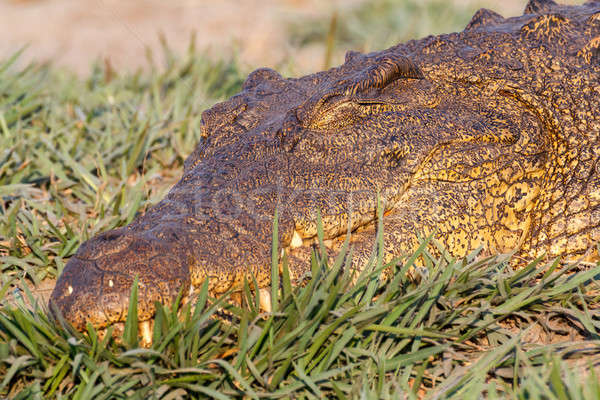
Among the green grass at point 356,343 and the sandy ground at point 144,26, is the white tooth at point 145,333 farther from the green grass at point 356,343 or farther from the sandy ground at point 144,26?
the sandy ground at point 144,26

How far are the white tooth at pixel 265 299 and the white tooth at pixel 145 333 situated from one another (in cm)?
35

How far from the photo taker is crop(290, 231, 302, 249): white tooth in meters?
2.18

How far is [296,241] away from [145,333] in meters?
0.57

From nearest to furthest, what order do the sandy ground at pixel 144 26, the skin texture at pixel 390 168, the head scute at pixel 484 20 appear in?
the skin texture at pixel 390 168
the head scute at pixel 484 20
the sandy ground at pixel 144 26

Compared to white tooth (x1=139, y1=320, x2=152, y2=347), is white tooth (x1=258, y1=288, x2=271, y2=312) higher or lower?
higher

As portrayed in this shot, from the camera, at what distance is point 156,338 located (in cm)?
187

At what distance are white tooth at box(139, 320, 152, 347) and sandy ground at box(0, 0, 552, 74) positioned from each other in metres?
4.11

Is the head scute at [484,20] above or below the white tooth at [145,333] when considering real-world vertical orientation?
above

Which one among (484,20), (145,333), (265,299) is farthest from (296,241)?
(484,20)

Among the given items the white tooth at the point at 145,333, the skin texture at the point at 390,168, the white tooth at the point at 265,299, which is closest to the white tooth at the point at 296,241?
the skin texture at the point at 390,168

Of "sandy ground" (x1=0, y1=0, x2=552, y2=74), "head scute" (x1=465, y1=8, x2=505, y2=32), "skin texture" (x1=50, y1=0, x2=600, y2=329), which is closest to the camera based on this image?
"skin texture" (x1=50, y1=0, x2=600, y2=329)

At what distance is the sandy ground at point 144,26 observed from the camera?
6864mm

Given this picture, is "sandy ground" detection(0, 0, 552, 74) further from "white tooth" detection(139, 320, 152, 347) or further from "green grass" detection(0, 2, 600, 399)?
"white tooth" detection(139, 320, 152, 347)

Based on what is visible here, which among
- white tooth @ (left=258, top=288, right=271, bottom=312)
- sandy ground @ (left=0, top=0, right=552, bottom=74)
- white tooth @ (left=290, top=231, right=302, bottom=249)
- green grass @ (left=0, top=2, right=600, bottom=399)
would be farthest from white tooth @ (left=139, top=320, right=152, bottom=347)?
sandy ground @ (left=0, top=0, right=552, bottom=74)
